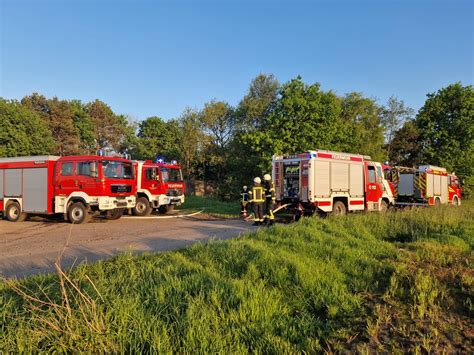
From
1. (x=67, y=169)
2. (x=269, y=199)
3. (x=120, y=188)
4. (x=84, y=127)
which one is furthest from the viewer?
(x=84, y=127)

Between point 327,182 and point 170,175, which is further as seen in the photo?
point 170,175

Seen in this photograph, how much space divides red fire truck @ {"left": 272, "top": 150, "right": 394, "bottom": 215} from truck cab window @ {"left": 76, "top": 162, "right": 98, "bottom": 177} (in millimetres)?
6998

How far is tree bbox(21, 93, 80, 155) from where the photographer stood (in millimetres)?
44406

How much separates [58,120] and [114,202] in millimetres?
36225

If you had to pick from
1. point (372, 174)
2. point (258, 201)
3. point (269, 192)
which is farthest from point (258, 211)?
point (372, 174)

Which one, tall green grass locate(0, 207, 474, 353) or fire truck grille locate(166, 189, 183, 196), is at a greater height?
fire truck grille locate(166, 189, 183, 196)

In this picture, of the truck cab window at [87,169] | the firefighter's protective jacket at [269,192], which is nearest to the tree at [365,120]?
the firefighter's protective jacket at [269,192]

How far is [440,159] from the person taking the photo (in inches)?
1252

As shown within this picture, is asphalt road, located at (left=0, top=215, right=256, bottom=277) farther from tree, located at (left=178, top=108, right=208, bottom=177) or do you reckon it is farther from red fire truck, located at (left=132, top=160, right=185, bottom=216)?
tree, located at (left=178, top=108, right=208, bottom=177)

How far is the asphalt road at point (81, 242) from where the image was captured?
6.85 metres

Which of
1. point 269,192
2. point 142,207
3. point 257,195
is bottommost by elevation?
point 142,207

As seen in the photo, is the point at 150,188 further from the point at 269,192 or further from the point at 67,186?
the point at 269,192

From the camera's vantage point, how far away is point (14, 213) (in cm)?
1545

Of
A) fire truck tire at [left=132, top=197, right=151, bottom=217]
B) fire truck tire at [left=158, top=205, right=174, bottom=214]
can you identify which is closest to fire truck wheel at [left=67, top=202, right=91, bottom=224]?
fire truck tire at [left=132, top=197, right=151, bottom=217]
